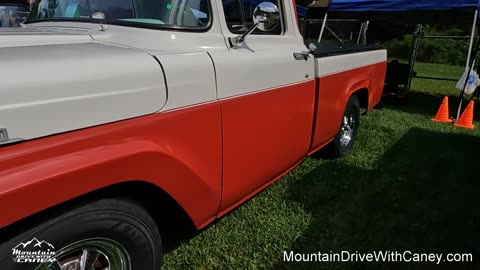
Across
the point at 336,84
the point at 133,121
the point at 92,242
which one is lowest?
the point at 92,242

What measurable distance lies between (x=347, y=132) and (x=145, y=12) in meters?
3.09

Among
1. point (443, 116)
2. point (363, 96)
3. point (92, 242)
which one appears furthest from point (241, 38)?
point (443, 116)

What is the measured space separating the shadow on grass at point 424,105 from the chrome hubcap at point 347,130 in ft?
11.0

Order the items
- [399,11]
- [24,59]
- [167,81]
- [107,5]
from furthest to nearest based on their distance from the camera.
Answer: [399,11]
[107,5]
[167,81]
[24,59]

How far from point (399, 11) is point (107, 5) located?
6.43 m

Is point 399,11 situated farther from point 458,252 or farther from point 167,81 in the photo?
point 167,81

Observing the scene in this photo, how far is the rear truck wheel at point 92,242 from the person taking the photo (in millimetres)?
1448

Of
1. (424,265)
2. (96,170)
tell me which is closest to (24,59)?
(96,170)

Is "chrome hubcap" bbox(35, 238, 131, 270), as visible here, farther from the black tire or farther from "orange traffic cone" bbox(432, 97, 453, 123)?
"orange traffic cone" bbox(432, 97, 453, 123)

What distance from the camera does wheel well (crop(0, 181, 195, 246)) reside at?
1455 mm

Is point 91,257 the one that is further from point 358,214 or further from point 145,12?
point 358,214

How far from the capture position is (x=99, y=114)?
5.15 feet

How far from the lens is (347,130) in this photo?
4613mm

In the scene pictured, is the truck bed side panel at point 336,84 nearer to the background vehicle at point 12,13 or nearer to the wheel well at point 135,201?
the wheel well at point 135,201
